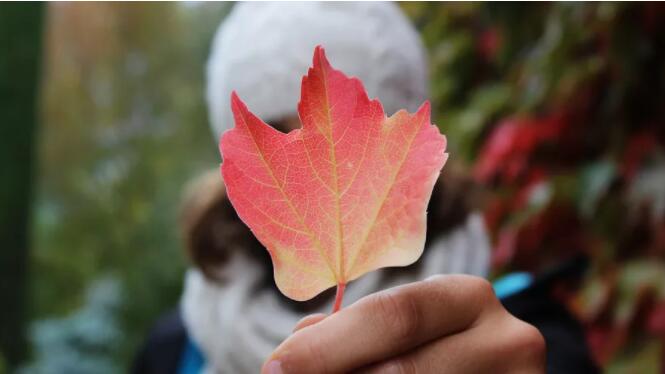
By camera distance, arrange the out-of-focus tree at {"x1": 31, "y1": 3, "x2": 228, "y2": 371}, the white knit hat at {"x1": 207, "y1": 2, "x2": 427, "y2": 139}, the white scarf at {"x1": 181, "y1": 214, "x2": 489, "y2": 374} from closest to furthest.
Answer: the white knit hat at {"x1": 207, "y1": 2, "x2": 427, "y2": 139}
the white scarf at {"x1": 181, "y1": 214, "x2": 489, "y2": 374}
the out-of-focus tree at {"x1": 31, "y1": 3, "x2": 228, "y2": 371}

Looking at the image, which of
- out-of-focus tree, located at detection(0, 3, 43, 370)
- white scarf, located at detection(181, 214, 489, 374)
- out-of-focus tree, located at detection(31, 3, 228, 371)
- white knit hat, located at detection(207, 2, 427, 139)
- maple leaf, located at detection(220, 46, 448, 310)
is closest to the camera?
maple leaf, located at detection(220, 46, 448, 310)

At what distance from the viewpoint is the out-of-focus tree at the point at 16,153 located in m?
3.13

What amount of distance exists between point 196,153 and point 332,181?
4539mm

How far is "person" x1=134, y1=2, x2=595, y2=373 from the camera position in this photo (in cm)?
30

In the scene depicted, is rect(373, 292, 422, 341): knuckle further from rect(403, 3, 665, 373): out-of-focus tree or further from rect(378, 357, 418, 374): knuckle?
rect(403, 3, 665, 373): out-of-focus tree

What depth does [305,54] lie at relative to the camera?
0.70m

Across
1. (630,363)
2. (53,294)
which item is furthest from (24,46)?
(630,363)

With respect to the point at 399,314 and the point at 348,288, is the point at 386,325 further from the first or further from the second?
the point at 348,288

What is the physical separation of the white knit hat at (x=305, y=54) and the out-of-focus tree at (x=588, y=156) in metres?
0.37

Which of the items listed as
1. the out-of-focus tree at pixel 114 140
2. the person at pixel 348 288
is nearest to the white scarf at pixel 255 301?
the person at pixel 348 288

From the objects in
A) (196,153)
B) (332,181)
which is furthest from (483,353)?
(196,153)

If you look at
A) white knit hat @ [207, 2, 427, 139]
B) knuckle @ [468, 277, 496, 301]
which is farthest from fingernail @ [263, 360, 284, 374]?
white knit hat @ [207, 2, 427, 139]

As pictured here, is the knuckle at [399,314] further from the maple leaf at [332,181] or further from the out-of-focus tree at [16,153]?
the out-of-focus tree at [16,153]

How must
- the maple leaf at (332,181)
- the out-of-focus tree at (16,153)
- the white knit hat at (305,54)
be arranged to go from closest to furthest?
the maple leaf at (332,181) < the white knit hat at (305,54) < the out-of-focus tree at (16,153)
